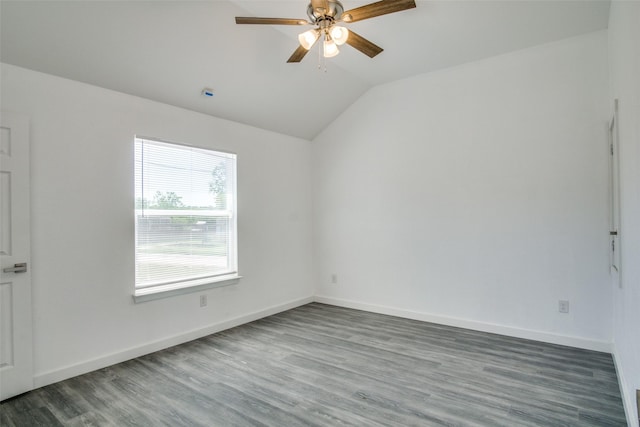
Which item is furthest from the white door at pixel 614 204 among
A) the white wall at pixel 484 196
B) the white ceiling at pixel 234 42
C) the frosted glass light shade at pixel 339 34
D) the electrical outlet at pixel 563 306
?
the frosted glass light shade at pixel 339 34

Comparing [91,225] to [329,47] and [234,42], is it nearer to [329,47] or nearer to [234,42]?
[234,42]

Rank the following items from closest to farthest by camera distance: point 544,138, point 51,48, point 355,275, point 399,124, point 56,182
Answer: point 51,48, point 56,182, point 544,138, point 399,124, point 355,275

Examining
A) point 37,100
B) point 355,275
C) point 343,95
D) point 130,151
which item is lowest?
point 355,275

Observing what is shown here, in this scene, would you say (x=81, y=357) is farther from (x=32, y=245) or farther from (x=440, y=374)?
(x=440, y=374)

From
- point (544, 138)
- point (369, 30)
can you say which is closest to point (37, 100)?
point (369, 30)

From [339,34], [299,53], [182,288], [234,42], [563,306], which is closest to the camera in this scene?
[339,34]

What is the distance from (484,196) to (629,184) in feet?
5.66

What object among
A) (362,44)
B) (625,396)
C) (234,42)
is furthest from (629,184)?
(234,42)

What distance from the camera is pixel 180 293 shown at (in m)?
3.60

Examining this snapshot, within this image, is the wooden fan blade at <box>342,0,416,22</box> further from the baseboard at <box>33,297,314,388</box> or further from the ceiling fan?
the baseboard at <box>33,297,314,388</box>

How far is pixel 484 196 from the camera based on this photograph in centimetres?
382

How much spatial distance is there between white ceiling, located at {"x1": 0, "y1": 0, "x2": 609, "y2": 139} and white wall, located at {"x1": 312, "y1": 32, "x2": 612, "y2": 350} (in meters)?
0.35

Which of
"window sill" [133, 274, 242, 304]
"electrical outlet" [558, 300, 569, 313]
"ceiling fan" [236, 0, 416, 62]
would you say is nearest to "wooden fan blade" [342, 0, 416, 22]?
"ceiling fan" [236, 0, 416, 62]

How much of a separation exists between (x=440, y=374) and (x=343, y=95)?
11.0 feet
